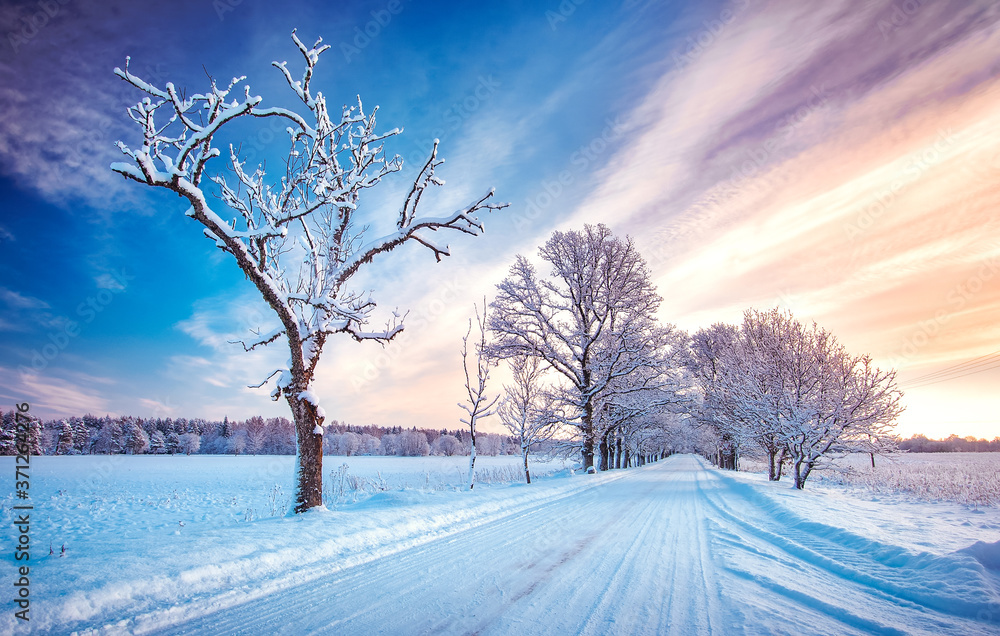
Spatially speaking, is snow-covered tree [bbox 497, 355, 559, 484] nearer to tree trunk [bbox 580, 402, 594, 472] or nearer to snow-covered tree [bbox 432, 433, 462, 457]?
tree trunk [bbox 580, 402, 594, 472]

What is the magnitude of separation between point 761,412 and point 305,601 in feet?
52.2

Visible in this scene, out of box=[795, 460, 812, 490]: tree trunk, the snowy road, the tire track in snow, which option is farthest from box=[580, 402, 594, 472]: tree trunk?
the snowy road

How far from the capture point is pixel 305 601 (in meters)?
3.53

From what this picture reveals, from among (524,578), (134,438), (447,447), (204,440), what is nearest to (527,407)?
(524,578)

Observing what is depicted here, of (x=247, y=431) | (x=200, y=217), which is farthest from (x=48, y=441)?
(x=200, y=217)

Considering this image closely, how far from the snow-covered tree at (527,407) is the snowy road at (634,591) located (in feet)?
39.2

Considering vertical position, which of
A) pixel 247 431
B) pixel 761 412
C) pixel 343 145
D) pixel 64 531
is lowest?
pixel 247 431

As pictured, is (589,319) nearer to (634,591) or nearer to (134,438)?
(634,591)

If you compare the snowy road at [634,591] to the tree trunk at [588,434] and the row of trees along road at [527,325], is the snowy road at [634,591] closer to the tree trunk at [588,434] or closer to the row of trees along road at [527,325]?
the row of trees along road at [527,325]

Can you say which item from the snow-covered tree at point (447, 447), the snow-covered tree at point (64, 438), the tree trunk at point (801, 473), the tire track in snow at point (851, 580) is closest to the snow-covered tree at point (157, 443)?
the snow-covered tree at point (64, 438)

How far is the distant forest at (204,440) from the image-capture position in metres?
72.4

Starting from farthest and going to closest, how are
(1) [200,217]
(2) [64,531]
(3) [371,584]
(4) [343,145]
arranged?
(2) [64,531]
(4) [343,145]
(1) [200,217]
(3) [371,584]

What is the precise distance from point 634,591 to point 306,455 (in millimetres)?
6474

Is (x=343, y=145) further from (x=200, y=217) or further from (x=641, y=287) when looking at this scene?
(x=641, y=287)
